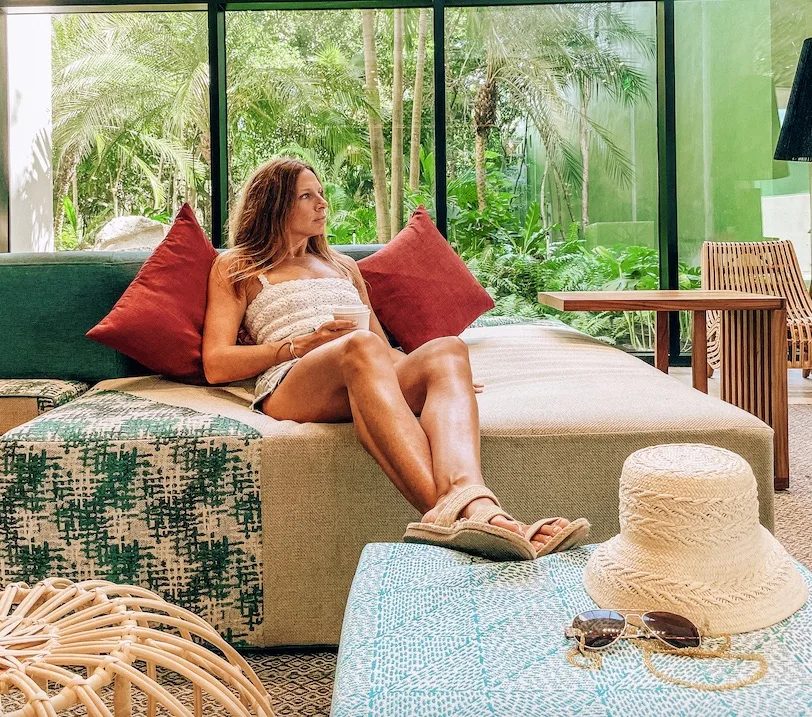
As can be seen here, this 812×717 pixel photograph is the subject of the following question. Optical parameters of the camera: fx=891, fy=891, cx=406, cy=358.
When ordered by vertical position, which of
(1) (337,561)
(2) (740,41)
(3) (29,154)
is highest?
(2) (740,41)

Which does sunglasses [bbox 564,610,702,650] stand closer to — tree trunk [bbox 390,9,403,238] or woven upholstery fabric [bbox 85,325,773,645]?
woven upholstery fabric [bbox 85,325,773,645]

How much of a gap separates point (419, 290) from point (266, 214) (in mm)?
606

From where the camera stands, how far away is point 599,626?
97 cm

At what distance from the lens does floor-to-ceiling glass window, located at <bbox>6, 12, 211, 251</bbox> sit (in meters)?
5.18

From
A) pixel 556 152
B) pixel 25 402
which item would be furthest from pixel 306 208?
pixel 556 152

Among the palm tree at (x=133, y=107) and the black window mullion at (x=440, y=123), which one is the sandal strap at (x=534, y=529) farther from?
the palm tree at (x=133, y=107)

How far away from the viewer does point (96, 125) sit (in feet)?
17.2

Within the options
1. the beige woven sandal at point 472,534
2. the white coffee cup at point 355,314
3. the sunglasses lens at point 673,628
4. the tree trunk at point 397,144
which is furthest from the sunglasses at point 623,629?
the tree trunk at point 397,144

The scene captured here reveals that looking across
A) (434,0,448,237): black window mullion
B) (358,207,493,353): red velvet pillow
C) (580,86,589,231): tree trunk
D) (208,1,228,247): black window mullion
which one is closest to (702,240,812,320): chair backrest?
(580,86,589,231): tree trunk

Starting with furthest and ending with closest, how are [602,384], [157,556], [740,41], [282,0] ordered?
[740,41]
[282,0]
[602,384]
[157,556]

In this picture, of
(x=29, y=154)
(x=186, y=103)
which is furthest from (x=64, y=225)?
(x=186, y=103)

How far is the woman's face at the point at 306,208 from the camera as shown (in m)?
2.57

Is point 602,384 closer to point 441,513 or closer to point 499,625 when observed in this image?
point 441,513

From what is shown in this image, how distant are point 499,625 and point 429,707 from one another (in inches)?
7.9
